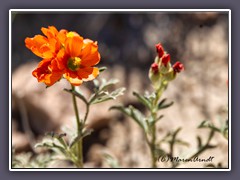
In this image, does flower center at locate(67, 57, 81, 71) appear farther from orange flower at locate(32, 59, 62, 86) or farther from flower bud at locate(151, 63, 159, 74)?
flower bud at locate(151, 63, 159, 74)

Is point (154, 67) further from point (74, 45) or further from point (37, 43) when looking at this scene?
point (37, 43)

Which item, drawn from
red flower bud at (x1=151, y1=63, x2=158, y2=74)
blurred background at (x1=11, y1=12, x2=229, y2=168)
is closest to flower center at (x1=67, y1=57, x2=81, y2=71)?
red flower bud at (x1=151, y1=63, x2=158, y2=74)

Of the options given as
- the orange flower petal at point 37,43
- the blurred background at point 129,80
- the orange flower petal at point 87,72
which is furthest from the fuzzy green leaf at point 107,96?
the blurred background at point 129,80

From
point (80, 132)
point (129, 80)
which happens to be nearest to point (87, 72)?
point (80, 132)

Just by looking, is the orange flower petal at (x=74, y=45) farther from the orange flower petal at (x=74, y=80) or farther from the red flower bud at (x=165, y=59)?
the red flower bud at (x=165, y=59)

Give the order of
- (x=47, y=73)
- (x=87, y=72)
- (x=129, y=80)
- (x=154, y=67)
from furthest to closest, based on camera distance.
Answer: (x=129, y=80) → (x=154, y=67) → (x=87, y=72) → (x=47, y=73)
